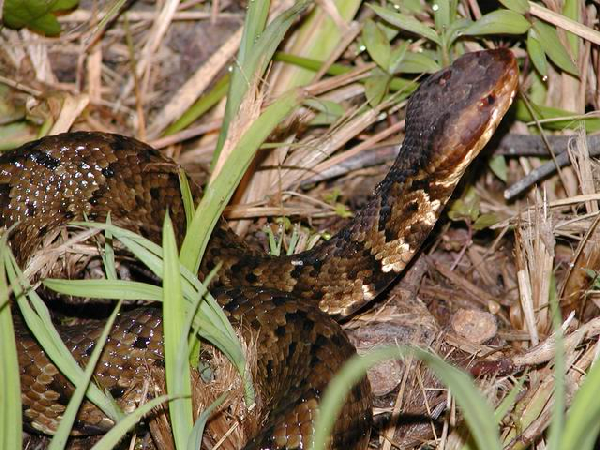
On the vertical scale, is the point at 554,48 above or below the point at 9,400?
above

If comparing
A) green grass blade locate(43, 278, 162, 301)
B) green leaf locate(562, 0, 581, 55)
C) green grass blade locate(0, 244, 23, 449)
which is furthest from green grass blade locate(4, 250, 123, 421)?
green leaf locate(562, 0, 581, 55)

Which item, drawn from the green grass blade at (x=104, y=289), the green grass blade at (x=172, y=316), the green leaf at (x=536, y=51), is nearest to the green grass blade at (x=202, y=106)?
the green leaf at (x=536, y=51)

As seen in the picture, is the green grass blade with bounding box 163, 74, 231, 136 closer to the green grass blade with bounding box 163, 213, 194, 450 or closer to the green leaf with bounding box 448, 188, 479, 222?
the green leaf with bounding box 448, 188, 479, 222

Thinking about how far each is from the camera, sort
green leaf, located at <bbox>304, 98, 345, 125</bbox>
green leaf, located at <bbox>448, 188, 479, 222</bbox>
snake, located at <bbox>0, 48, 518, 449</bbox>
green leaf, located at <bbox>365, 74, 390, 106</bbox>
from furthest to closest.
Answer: green leaf, located at <bbox>304, 98, 345, 125</bbox> < green leaf, located at <bbox>365, 74, 390, 106</bbox> < green leaf, located at <bbox>448, 188, 479, 222</bbox> < snake, located at <bbox>0, 48, 518, 449</bbox>

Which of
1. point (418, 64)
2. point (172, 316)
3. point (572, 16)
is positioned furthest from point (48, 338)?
point (572, 16)

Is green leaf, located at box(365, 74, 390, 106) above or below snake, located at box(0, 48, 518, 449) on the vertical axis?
above

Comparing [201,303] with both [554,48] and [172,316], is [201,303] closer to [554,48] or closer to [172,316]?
[172,316]

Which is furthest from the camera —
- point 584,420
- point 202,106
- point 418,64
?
point 202,106

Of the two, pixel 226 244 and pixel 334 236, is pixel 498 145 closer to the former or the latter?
pixel 334 236
